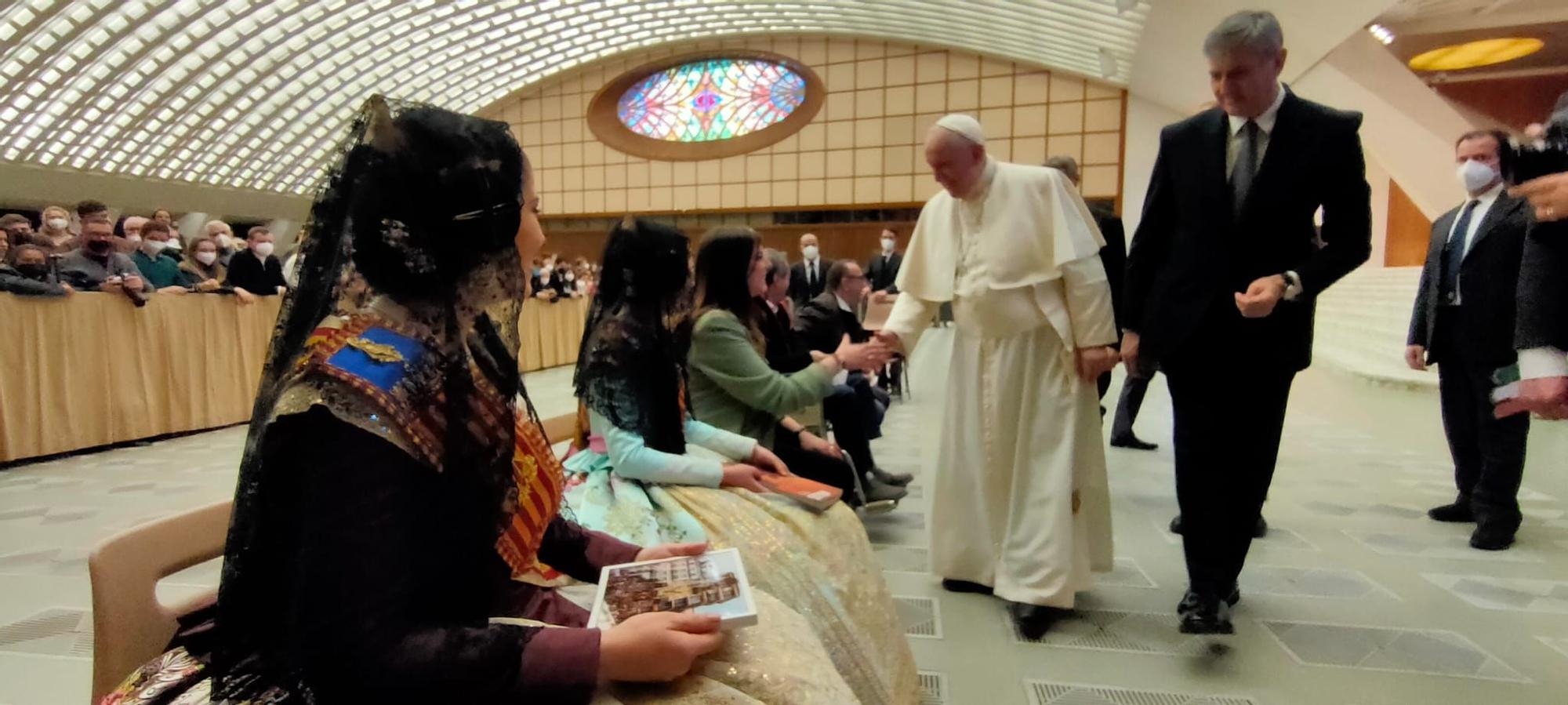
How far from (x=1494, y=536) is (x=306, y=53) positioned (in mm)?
18763

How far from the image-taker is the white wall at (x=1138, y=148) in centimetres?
1499

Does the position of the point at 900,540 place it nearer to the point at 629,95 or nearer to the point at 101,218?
the point at 101,218

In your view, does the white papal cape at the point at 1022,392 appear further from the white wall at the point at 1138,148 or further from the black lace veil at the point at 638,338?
the white wall at the point at 1138,148

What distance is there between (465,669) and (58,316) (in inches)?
221

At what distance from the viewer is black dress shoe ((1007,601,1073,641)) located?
235cm

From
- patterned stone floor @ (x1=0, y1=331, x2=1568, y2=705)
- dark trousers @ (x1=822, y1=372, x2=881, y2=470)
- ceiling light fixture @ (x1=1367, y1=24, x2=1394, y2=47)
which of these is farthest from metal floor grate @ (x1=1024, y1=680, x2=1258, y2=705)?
ceiling light fixture @ (x1=1367, y1=24, x2=1394, y2=47)

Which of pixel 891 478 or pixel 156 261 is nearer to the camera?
pixel 891 478

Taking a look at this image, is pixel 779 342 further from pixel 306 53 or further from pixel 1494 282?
pixel 306 53

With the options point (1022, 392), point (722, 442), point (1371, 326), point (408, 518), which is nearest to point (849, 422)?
point (1022, 392)

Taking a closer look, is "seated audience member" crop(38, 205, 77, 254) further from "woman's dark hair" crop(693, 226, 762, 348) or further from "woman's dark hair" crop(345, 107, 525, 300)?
"woman's dark hair" crop(345, 107, 525, 300)

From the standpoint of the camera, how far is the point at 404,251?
97cm

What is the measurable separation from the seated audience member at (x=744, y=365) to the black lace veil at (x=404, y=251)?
1356mm

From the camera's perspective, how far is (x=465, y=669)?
851 mm

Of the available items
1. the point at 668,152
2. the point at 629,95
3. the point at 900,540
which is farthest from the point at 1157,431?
the point at 629,95
